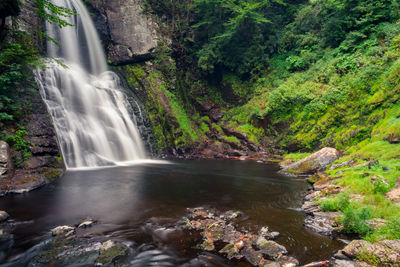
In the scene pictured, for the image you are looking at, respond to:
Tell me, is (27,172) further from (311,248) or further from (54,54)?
(54,54)

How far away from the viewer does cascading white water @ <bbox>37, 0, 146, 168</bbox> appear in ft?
45.2

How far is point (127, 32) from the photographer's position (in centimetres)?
2203

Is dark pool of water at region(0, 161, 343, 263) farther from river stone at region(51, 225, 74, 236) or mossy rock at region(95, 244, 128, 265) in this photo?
mossy rock at region(95, 244, 128, 265)

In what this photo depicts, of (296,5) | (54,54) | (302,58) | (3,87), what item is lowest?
(3,87)

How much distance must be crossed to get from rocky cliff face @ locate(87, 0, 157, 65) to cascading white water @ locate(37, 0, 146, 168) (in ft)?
6.19

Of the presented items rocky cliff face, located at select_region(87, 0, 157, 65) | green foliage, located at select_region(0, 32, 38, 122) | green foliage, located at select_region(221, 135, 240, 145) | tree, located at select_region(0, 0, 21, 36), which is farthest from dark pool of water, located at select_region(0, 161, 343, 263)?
rocky cliff face, located at select_region(87, 0, 157, 65)

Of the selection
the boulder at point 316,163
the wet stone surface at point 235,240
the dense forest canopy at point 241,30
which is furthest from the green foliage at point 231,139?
the wet stone surface at point 235,240

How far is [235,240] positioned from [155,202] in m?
3.64

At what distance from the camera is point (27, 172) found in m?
9.15

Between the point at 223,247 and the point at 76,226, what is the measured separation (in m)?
3.81

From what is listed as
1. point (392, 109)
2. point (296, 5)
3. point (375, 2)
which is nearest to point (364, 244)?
point (392, 109)

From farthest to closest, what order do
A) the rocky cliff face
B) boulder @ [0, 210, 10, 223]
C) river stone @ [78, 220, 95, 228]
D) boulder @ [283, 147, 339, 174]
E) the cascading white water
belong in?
1. the rocky cliff face
2. the cascading white water
3. boulder @ [283, 147, 339, 174]
4. boulder @ [0, 210, 10, 223]
5. river stone @ [78, 220, 95, 228]

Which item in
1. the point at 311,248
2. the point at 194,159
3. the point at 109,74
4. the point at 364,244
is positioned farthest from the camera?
the point at 109,74

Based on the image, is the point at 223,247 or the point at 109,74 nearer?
the point at 223,247
